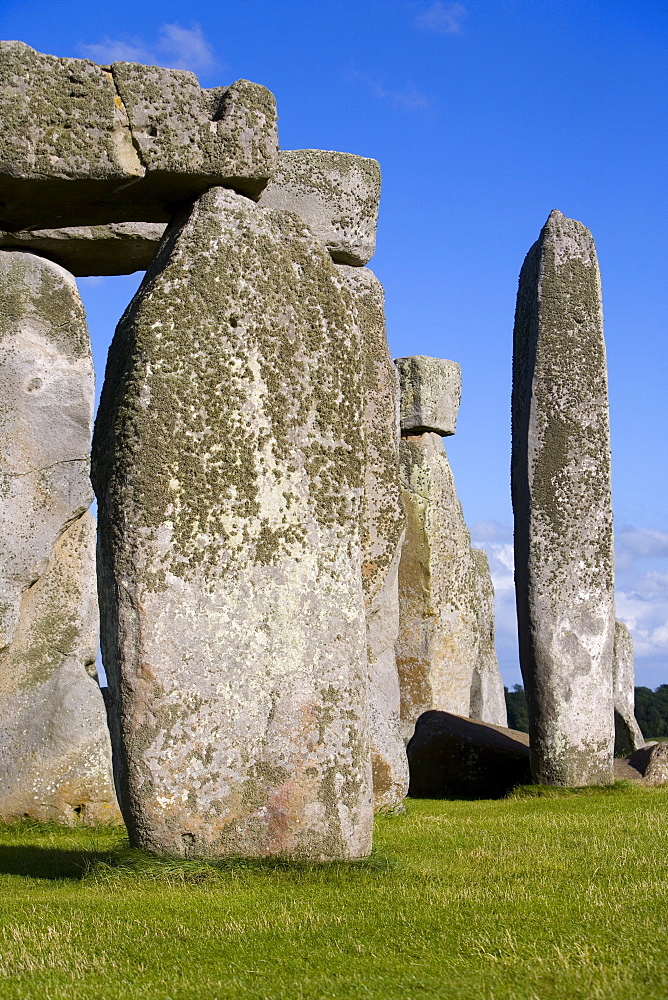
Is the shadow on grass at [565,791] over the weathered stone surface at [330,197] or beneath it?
beneath

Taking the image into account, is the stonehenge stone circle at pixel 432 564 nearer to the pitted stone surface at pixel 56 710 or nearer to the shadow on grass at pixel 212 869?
the pitted stone surface at pixel 56 710

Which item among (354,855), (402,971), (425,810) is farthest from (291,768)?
(425,810)

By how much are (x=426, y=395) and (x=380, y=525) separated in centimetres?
596

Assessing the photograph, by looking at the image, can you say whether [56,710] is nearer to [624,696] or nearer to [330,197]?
[330,197]

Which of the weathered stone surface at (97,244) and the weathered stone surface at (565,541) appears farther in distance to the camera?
the weathered stone surface at (565,541)

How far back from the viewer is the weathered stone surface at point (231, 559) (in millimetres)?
5375

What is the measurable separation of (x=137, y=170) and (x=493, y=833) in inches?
169

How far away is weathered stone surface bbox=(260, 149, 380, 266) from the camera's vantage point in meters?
9.14

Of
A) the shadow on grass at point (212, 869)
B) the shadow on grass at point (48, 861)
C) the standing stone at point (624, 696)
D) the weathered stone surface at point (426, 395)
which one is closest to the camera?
the shadow on grass at point (212, 869)

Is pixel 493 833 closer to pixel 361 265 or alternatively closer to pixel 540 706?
pixel 540 706

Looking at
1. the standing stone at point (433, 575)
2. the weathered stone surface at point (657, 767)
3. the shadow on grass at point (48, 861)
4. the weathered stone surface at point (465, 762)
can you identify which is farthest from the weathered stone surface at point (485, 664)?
the shadow on grass at point (48, 861)

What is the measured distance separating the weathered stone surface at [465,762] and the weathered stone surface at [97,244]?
16.3 ft

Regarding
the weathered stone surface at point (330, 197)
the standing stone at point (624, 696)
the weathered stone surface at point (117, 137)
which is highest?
the weathered stone surface at point (330, 197)

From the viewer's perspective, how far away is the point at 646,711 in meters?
30.2
